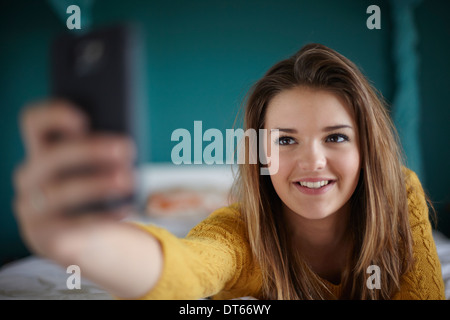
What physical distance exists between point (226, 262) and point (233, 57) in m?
1.16

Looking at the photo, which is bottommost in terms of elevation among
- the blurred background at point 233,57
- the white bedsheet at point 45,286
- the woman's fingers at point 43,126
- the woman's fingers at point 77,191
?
the white bedsheet at point 45,286

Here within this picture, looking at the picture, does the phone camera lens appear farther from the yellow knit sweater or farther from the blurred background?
the blurred background

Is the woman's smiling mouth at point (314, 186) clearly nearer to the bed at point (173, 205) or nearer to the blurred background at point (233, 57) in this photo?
the bed at point (173, 205)

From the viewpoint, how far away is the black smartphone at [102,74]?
29cm

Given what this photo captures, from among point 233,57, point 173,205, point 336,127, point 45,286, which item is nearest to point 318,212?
point 336,127

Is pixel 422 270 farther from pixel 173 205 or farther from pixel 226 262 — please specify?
pixel 173 205

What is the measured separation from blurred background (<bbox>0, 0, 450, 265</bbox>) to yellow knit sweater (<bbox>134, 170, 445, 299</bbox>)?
0.69m

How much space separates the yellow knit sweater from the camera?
0.40 m

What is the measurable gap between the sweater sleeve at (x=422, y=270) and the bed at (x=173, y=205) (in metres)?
0.29

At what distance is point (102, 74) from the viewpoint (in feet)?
1.00

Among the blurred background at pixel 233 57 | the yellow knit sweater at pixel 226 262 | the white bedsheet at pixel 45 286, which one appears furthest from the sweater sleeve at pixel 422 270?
the blurred background at pixel 233 57
